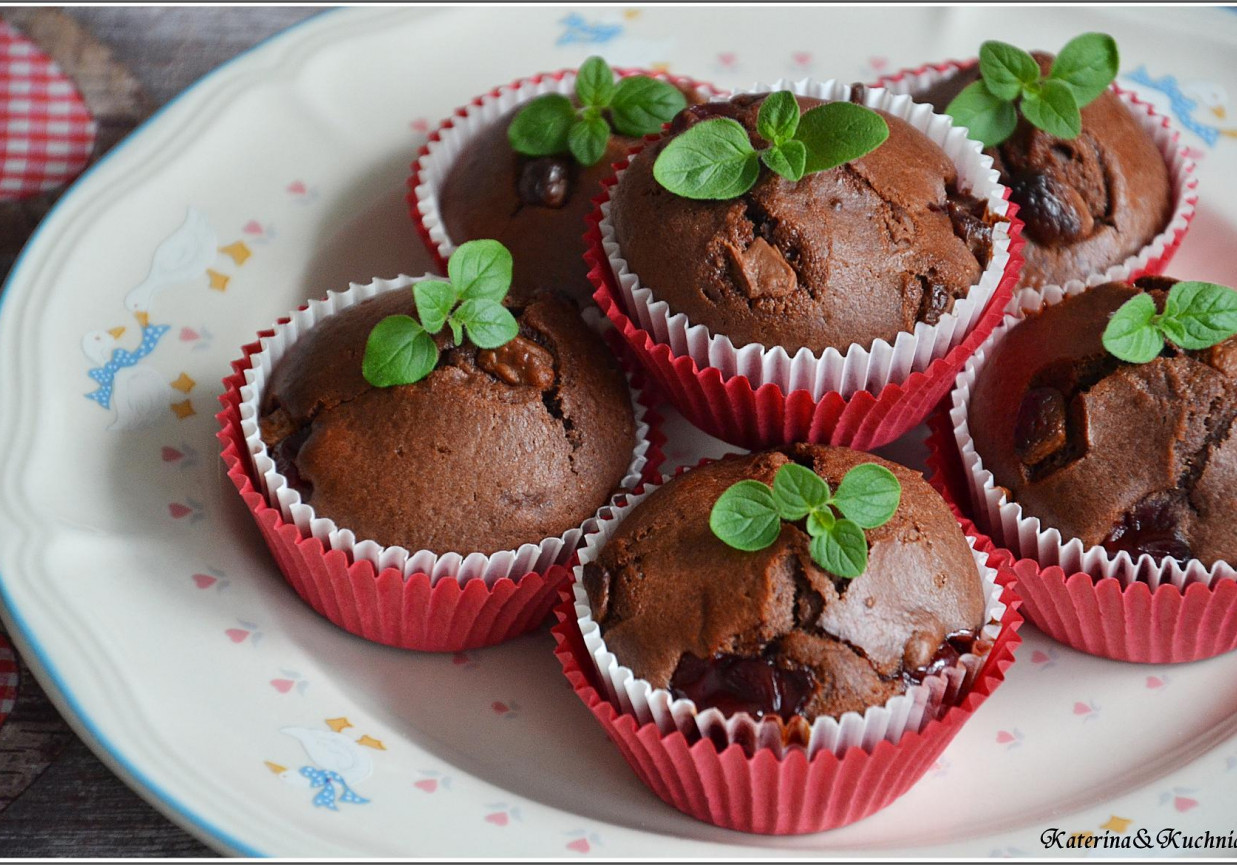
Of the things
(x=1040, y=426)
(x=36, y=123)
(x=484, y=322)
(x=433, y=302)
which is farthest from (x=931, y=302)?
(x=36, y=123)

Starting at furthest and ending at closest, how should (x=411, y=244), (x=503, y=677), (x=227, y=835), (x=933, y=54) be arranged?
(x=933, y=54)
(x=411, y=244)
(x=503, y=677)
(x=227, y=835)

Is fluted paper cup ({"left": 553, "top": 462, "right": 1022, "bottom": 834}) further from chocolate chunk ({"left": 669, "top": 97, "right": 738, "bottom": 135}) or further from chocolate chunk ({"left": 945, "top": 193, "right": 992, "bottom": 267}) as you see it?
chocolate chunk ({"left": 669, "top": 97, "right": 738, "bottom": 135})

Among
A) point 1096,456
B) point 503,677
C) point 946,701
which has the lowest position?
point 503,677

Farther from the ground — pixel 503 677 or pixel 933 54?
pixel 933 54

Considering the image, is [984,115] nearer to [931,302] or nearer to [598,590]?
[931,302]

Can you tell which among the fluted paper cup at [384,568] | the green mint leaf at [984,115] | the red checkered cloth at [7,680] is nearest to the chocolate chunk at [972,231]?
the green mint leaf at [984,115]

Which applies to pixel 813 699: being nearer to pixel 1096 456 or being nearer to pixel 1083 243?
pixel 1096 456

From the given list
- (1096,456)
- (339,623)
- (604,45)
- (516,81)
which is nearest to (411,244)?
(516,81)

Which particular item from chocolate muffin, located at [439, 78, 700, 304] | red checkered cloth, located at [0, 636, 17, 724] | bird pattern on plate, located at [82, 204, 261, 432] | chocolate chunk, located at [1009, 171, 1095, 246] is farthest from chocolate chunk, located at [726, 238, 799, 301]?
red checkered cloth, located at [0, 636, 17, 724]
